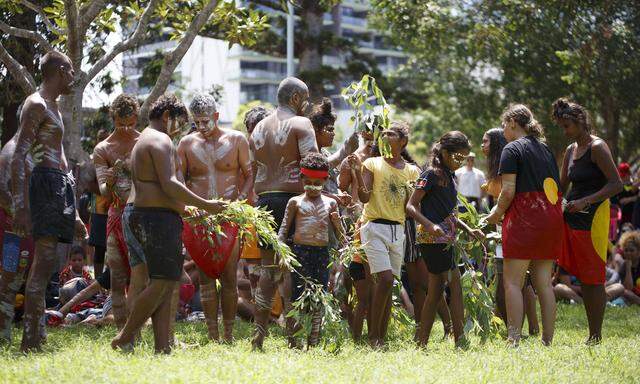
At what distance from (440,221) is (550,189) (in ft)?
3.19

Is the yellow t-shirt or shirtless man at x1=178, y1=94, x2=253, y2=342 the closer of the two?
shirtless man at x1=178, y1=94, x2=253, y2=342

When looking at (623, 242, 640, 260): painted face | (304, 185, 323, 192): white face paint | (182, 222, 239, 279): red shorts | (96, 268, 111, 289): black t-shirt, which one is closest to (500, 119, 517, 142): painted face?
(304, 185, 323, 192): white face paint

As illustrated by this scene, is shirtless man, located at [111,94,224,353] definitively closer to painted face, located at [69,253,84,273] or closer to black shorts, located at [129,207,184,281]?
black shorts, located at [129,207,184,281]

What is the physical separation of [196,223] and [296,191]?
1046mm

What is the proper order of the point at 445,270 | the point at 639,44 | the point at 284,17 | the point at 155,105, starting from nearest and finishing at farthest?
the point at 155,105, the point at 445,270, the point at 639,44, the point at 284,17

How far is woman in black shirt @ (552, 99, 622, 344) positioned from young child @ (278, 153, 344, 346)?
2.17 m

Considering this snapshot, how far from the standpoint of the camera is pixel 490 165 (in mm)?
9641

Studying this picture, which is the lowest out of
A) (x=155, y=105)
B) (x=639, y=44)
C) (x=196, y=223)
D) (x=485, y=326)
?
(x=485, y=326)

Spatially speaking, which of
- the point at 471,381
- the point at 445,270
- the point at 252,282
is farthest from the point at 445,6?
the point at 471,381

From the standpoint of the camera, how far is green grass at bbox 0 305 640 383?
6199 mm

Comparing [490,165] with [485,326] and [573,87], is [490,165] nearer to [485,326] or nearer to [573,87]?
[485,326]

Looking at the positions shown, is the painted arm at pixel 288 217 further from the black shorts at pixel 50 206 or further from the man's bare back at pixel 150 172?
the black shorts at pixel 50 206

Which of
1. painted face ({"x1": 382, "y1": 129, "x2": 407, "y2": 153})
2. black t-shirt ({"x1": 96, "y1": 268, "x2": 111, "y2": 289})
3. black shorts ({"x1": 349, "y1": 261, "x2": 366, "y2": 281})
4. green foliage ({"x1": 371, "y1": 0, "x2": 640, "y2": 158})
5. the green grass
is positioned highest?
green foliage ({"x1": 371, "y1": 0, "x2": 640, "y2": 158})

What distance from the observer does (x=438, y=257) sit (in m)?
8.61
